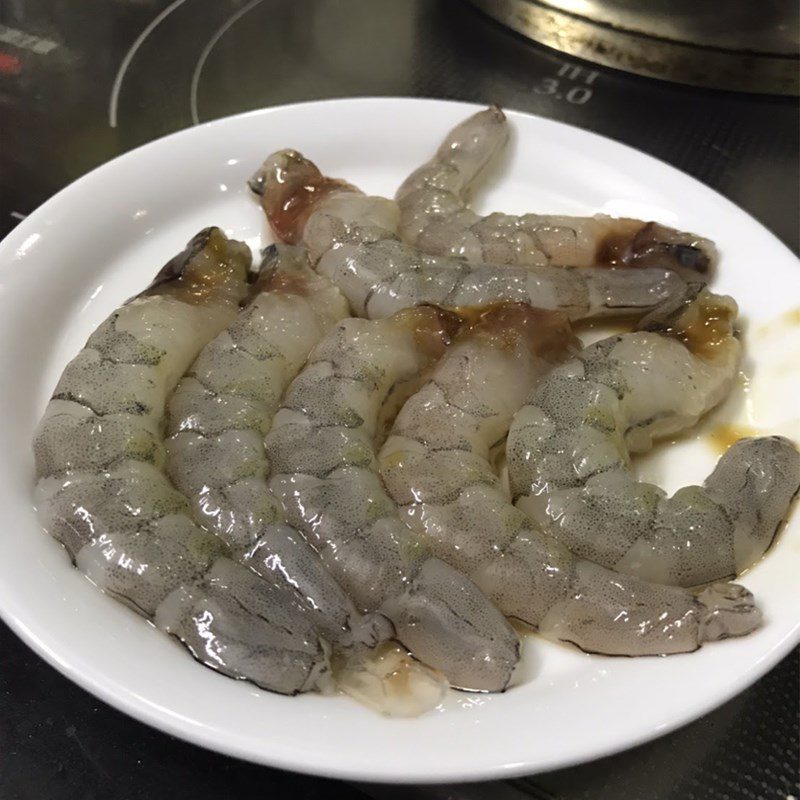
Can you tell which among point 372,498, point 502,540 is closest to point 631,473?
point 502,540

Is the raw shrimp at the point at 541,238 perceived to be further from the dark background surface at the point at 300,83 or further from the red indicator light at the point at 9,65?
the red indicator light at the point at 9,65

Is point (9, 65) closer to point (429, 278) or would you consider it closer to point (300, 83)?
point (300, 83)

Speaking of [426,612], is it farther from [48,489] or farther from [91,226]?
[91,226]

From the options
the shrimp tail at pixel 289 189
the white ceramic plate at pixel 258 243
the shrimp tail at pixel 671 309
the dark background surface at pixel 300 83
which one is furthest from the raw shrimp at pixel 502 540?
the dark background surface at pixel 300 83

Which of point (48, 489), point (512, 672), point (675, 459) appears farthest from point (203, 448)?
point (675, 459)

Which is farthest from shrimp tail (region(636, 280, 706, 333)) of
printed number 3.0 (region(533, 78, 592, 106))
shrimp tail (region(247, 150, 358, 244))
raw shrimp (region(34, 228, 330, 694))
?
printed number 3.0 (region(533, 78, 592, 106))

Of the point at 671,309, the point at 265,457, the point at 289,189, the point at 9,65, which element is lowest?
the point at 9,65
